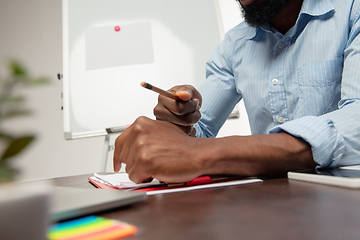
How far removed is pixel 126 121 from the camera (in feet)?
4.77

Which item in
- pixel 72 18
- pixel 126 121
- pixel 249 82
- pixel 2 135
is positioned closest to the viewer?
pixel 2 135

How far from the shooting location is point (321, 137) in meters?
0.44

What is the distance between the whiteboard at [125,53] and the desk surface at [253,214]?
1.18 m

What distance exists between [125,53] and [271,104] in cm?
95

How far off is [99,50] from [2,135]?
5.05 feet

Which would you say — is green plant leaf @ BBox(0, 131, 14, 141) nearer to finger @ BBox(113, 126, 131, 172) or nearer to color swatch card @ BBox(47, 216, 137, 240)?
color swatch card @ BBox(47, 216, 137, 240)

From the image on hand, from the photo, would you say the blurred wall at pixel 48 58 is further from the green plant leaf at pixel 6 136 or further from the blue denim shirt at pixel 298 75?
the green plant leaf at pixel 6 136

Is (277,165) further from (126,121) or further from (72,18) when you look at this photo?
(72,18)

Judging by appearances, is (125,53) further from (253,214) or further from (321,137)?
(253,214)

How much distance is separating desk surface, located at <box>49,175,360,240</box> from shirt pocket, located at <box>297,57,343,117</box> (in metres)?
0.53

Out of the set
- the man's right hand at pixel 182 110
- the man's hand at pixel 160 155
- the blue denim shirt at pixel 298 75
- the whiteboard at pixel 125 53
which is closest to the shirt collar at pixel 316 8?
the blue denim shirt at pixel 298 75

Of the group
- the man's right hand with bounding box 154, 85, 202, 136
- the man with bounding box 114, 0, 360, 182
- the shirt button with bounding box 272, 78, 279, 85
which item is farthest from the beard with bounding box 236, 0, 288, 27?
the man's right hand with bounding box 154, 85, 202, 136

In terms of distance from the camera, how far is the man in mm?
424

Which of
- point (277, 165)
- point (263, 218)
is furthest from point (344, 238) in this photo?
A: point (277, 165)
